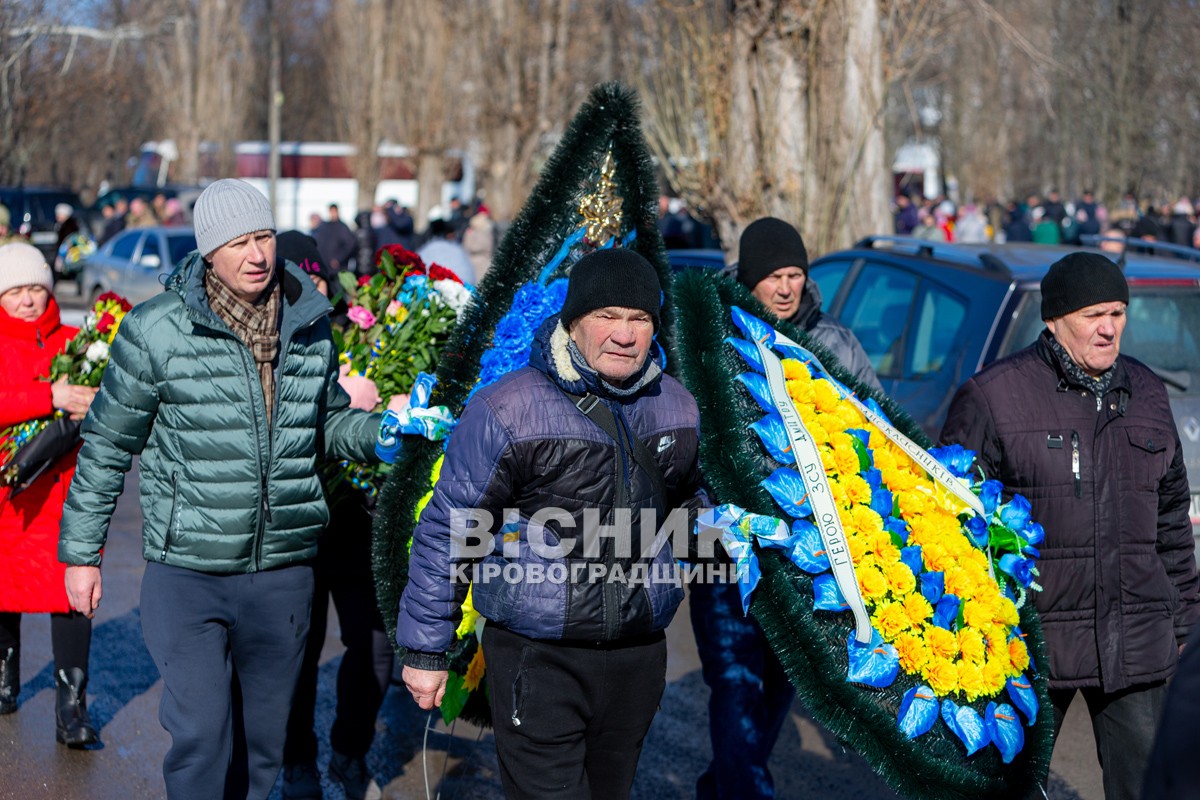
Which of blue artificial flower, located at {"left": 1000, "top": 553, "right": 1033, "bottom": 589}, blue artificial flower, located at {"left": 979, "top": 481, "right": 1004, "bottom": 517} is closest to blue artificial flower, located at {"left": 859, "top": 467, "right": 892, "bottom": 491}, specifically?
blue artificial flower, located at {"left": 979, "top": 481, "right": 1004, "bottom": 517}

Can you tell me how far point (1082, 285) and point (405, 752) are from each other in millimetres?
3154

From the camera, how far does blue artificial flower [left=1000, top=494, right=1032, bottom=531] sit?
3.89 metres

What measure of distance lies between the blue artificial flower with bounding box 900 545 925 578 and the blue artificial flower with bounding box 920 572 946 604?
0.07 ft

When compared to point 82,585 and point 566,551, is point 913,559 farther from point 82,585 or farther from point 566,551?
point 82,585

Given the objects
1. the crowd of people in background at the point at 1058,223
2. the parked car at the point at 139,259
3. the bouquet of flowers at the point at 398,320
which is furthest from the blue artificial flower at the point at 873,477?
the parked car at the point at 139,259

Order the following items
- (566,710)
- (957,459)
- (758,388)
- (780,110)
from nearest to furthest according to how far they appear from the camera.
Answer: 1. (566,710)
2. (957,459)
3. (758,388)
4. (780,110)

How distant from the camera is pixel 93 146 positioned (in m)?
43.2

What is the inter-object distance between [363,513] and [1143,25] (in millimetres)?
27513

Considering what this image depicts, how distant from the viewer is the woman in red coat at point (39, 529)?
5.27 m

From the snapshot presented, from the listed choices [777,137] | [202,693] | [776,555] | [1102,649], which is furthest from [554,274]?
[777,137]

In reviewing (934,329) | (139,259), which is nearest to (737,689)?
(934,329)

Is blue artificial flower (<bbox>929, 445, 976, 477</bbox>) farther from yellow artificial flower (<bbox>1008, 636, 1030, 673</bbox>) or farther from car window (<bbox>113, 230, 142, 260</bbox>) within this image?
car window (<bbox>113, 230, 142, 260</bbox>)

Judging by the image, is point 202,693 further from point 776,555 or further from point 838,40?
point 838,40

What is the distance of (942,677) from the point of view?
12.3ft
